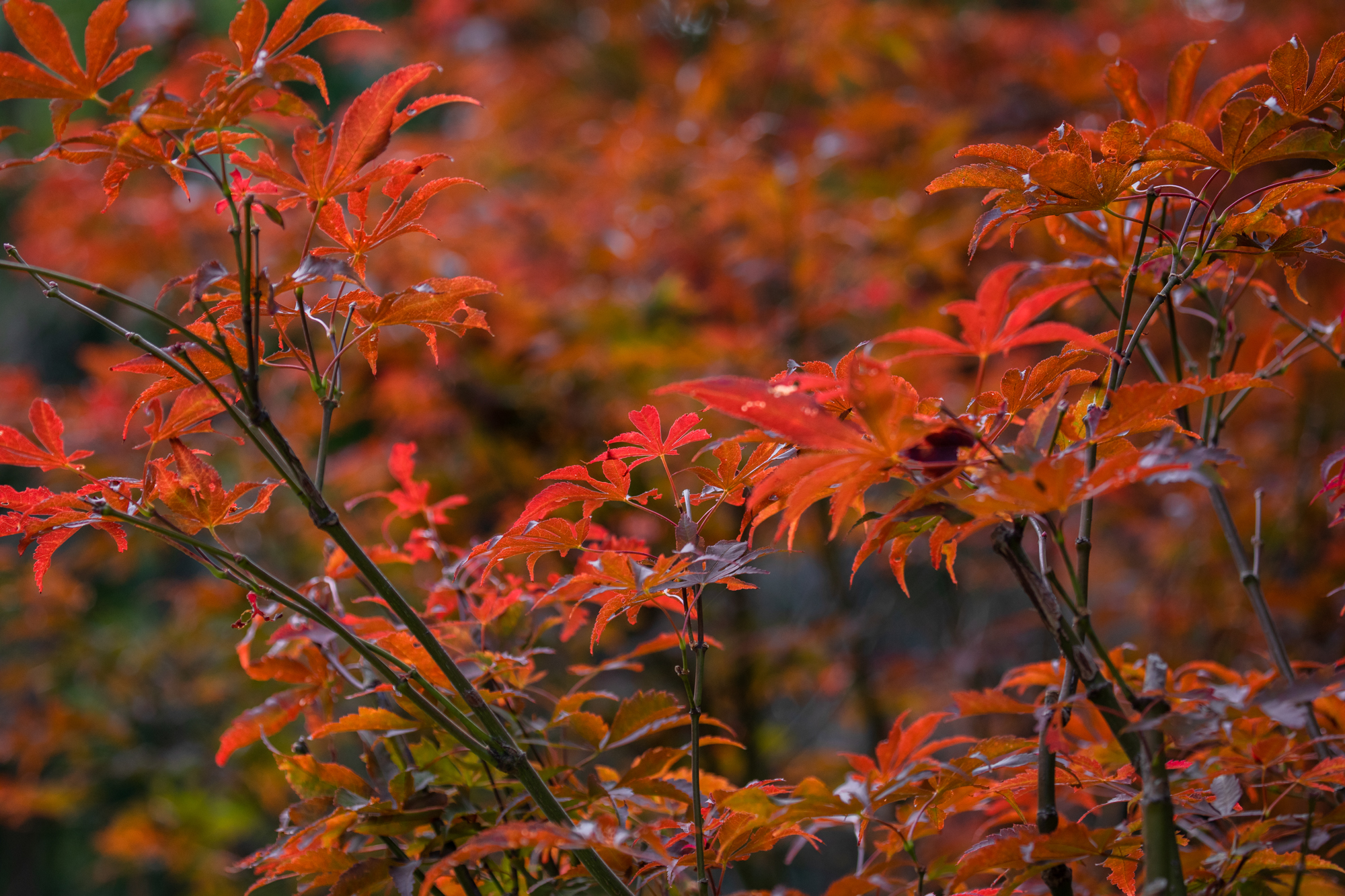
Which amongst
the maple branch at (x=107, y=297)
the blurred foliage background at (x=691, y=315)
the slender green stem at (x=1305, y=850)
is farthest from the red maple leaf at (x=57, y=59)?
the blurred foliage background at (x=691, y=315)

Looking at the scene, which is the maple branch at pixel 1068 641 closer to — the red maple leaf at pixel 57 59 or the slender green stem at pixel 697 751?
the slender green stem at pixel 697 751

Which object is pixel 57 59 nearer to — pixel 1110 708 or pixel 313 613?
pixel 313 613

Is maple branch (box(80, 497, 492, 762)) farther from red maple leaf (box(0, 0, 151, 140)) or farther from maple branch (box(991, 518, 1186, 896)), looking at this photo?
maple branch (box(991, 518, 1186, 896))

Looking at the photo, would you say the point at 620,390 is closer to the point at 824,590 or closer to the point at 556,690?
the point at 556,690

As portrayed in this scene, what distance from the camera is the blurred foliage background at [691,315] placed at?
2326 mm

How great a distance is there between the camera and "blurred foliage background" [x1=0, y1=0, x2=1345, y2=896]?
233 cm

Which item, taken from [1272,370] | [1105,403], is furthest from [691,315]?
[1105,403]

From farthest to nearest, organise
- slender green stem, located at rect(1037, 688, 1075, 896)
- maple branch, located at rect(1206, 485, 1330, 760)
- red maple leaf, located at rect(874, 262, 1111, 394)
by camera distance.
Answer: maple branch, located at rect(1206, 485, 1330, 760)
slender green stem, located at rect(1037, 688, 1075, 896)
red maple leaf, located at rect(874, 262, 1111, 394)

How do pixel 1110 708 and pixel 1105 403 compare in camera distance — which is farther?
pixel 1105 403

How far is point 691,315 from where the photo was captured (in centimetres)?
244

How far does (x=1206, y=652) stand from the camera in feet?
A: 8.29

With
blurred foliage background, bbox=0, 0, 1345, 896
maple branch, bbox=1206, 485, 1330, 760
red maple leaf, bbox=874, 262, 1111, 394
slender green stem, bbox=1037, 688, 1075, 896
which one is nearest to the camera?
red maple leaf, bbox=874, 262, 1111, 394

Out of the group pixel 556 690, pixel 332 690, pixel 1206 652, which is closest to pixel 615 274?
pixel 556 690

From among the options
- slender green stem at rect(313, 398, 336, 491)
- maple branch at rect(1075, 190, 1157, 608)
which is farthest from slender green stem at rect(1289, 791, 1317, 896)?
slender green stem at rect(313, 398, 336, 491)
